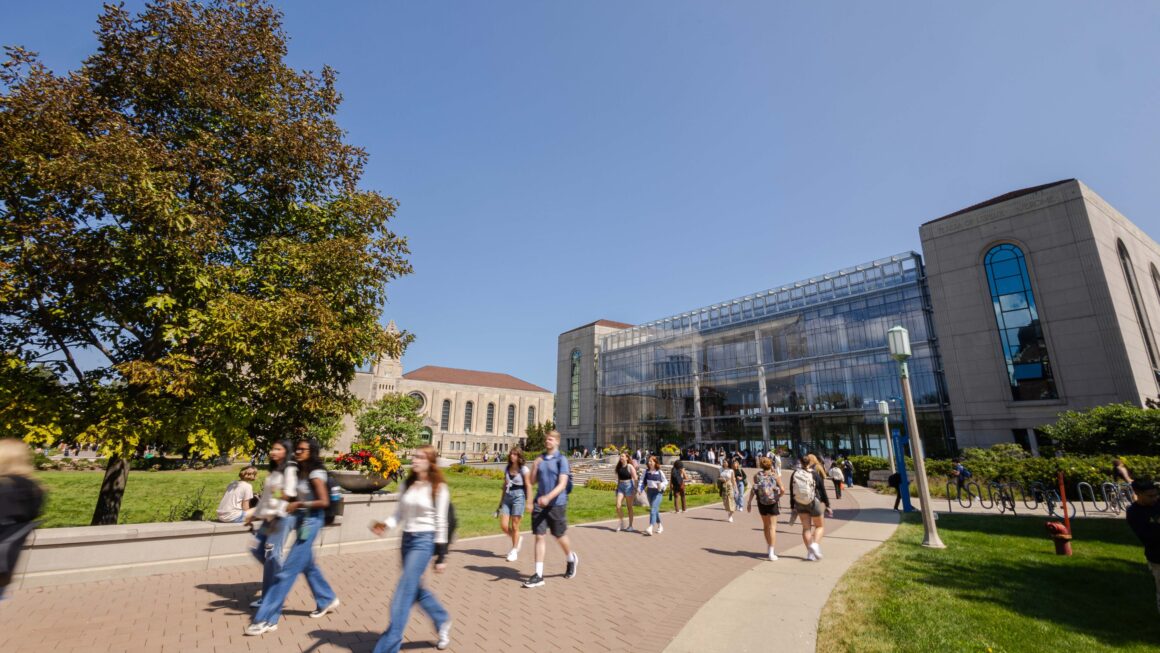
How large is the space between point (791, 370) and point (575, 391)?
34.1m

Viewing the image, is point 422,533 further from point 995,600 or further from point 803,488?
point 995,600

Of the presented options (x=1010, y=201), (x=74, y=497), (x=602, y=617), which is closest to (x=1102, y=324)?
(x=1010, y=201)

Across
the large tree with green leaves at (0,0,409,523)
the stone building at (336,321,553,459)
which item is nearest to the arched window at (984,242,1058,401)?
the large tree with green leaves at (0,0,409,523)

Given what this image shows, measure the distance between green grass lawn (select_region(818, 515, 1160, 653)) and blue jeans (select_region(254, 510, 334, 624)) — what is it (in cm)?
504

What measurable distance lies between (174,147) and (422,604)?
10033mm

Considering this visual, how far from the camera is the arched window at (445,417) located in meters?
87.6

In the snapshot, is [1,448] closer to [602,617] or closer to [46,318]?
[602,617]

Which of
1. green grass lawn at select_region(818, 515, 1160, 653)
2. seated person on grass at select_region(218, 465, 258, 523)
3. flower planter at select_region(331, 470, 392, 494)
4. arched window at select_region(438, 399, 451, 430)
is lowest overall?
green grass lawn at select_region(818, 515, 1160, 653)

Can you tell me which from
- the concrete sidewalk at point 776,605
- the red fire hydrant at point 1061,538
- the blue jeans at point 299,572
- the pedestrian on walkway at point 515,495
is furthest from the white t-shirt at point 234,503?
the red fire hydrant at point 1061,538

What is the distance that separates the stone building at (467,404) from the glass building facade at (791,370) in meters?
32.7

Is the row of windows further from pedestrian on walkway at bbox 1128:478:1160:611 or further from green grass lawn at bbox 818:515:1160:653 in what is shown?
pedestrian on walkway at bbox 1128:478:1160:611

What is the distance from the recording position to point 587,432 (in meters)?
67.6

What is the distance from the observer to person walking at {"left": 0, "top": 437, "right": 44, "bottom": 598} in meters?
3.19

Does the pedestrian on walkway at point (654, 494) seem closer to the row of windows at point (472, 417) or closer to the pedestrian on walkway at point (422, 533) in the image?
the pedestrian on walkway at point (422, 533)
